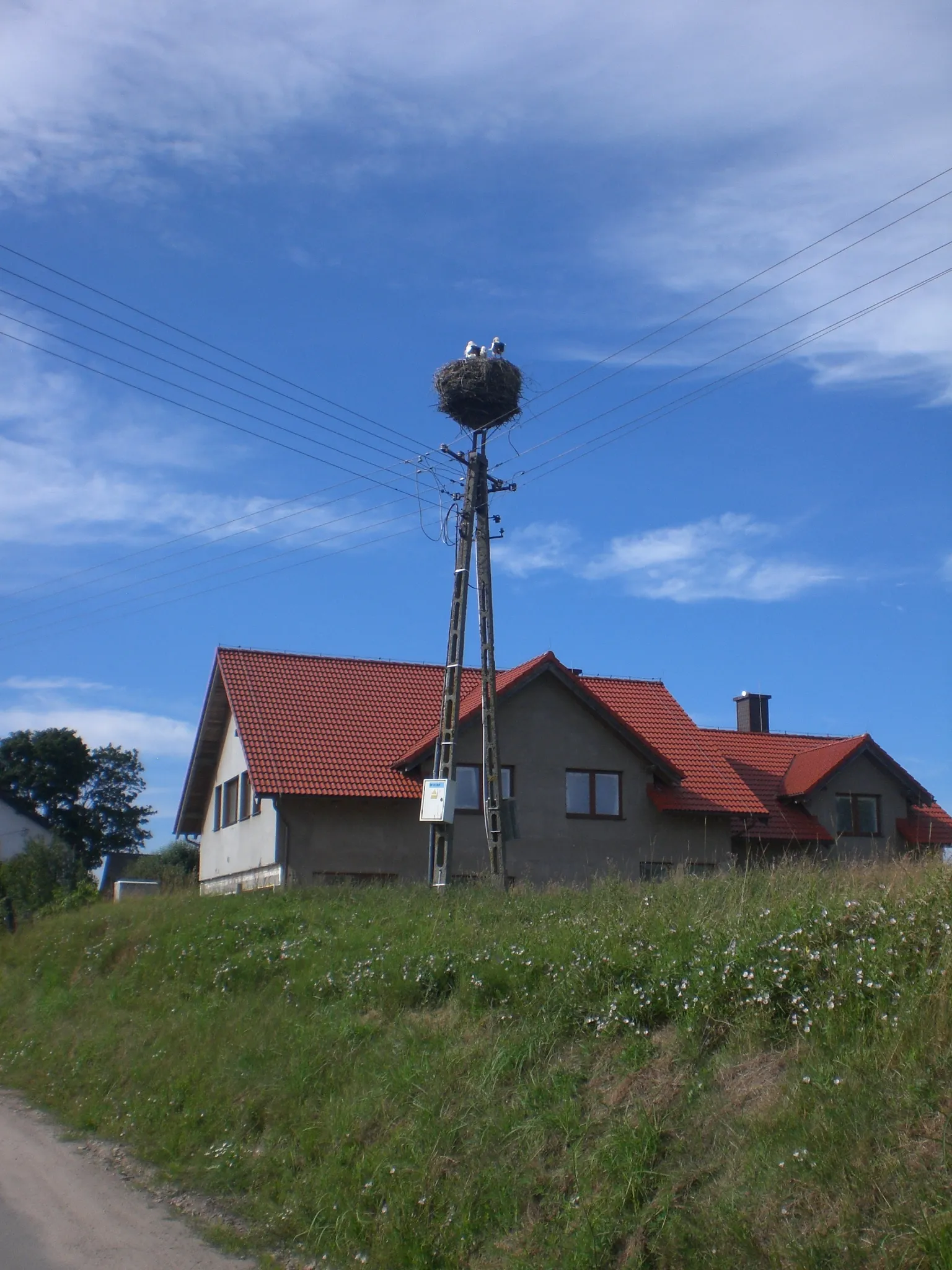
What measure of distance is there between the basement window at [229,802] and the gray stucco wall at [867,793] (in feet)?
47.0

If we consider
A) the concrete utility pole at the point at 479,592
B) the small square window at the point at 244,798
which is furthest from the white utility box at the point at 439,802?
the small square window at the point at 244,798

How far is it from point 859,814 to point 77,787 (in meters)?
48.3

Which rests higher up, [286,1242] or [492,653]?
[492,653]

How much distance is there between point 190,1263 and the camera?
7.54 m

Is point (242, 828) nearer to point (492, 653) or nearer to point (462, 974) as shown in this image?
point (492, 653)

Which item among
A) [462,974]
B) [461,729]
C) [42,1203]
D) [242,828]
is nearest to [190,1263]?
[42,1203]

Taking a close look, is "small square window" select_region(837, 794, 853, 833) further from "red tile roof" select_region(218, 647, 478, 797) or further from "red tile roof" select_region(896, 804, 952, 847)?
"red tile roof" select_region(218, 647, 478, 797)

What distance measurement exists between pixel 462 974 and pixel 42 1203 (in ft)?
12.2

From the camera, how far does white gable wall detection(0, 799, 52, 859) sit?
58.2 metres

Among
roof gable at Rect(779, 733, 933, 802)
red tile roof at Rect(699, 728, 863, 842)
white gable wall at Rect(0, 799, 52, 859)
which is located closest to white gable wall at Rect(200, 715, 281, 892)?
red tile roof at Rect(699, 728, 863, 842)

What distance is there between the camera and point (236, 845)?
27.3 meters

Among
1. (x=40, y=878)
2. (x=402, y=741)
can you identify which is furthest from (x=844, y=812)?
(x=40, y=878)

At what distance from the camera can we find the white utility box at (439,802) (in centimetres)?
1797

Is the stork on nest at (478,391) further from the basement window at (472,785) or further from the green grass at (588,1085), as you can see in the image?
the green grass at (588,1085)
